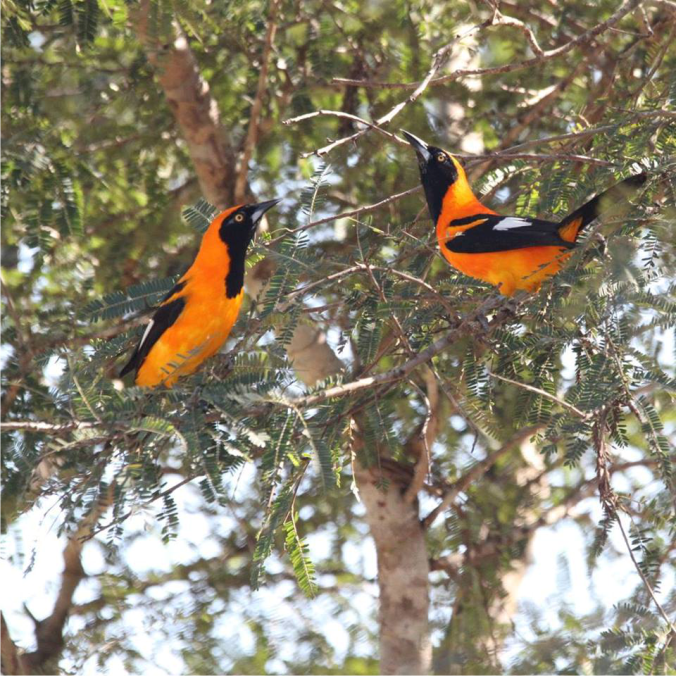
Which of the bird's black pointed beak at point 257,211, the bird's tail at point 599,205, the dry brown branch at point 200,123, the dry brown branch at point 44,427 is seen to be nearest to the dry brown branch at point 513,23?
the bird's tail at point 599,205

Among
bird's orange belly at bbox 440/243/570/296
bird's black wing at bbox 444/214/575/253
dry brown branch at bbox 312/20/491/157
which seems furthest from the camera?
bird's orange belly at bbox 440/243/570/296

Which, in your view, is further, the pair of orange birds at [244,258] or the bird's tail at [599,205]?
the pair of orange birds at [244,258]

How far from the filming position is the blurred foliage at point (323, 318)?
3.14 m

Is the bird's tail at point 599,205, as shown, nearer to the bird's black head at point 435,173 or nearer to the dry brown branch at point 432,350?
the dry brown branch at point 432,350

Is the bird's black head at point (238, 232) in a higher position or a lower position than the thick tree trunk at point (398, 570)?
higher

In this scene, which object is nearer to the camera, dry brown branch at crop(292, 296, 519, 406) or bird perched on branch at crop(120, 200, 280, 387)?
dry brown branch at crop(292, 296, 519, 406)

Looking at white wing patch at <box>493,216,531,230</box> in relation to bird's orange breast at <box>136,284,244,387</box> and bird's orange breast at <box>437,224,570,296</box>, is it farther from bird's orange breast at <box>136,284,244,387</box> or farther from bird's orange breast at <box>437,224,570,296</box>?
bird's orange breast at <box>136,284,244,387</box>

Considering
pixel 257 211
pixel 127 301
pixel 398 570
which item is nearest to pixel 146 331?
pixel 127 301

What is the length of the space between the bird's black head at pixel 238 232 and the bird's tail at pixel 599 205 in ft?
5.24

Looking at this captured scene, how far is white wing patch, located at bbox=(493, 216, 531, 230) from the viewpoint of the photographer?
452 cm

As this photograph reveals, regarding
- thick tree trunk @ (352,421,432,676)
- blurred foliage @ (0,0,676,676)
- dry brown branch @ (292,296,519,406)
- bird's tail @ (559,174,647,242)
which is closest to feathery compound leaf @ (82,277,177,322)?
blurred foliage @ (0,0,676,676)

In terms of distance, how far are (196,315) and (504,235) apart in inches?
A: 61.6

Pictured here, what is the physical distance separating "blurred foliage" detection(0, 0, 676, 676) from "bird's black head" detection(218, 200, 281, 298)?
0.47 meters

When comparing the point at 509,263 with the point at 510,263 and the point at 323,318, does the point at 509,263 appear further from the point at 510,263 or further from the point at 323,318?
the point at 323,318
